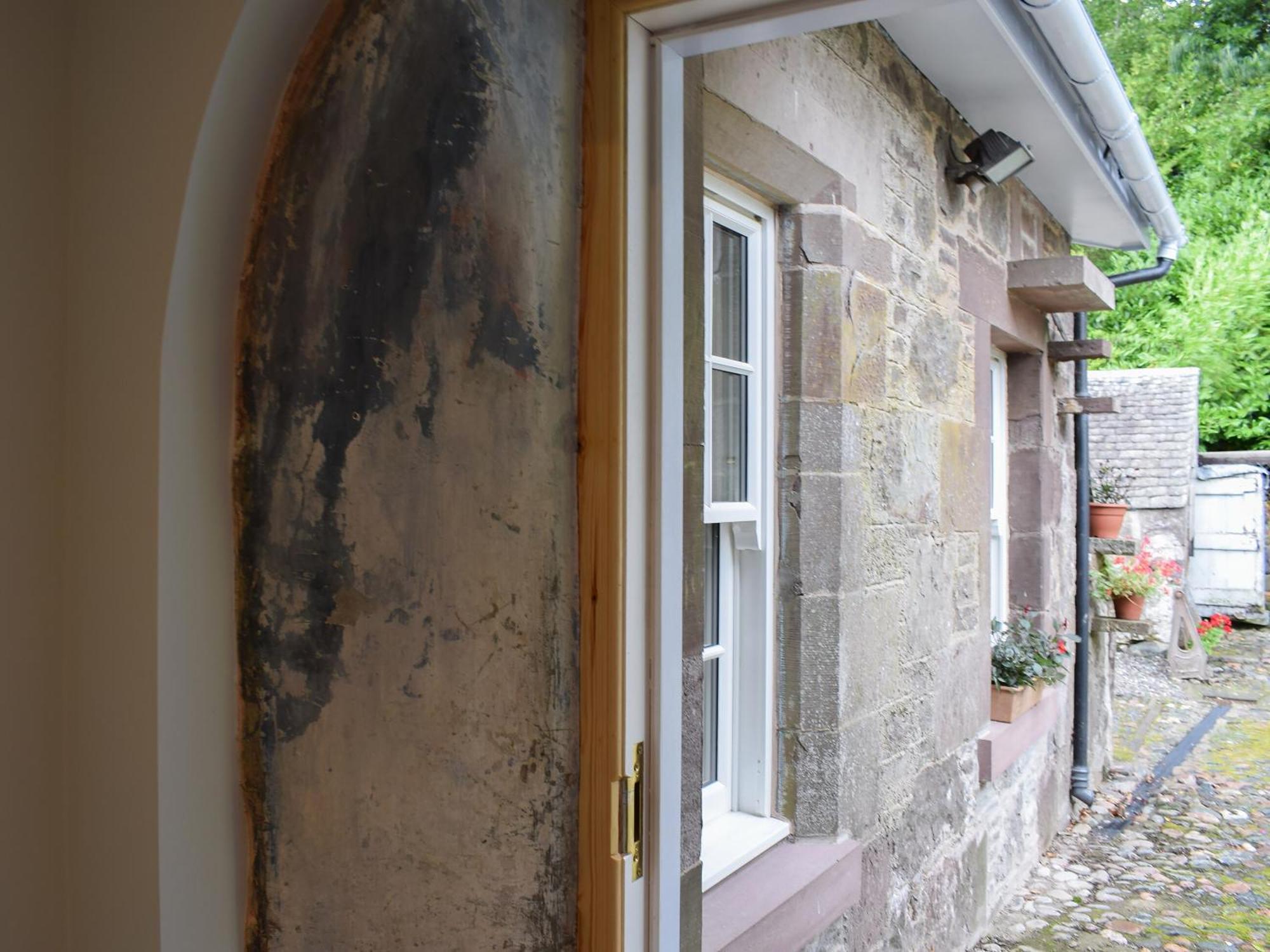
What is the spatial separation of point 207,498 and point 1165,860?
608 cm

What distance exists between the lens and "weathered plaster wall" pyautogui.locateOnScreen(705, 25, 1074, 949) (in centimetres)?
305

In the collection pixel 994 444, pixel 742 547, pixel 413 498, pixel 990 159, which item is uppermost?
pixel 990 159

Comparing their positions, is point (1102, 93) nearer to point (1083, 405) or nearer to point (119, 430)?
point (1083, 405)

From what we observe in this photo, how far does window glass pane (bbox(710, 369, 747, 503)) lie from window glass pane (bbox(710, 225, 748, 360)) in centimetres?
8

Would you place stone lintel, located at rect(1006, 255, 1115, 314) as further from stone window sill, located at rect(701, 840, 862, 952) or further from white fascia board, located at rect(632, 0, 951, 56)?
white fascia board, located at rect(632, 0, 951, 56)

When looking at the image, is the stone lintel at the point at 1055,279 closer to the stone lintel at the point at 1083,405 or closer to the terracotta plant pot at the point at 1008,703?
the stone lintel at the point at 1083,405

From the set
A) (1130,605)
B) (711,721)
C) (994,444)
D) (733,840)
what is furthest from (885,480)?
(1130,605)

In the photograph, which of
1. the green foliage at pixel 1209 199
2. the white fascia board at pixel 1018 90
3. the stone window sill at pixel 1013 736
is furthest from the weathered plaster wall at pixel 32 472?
the green foliage at pixel 1209 199

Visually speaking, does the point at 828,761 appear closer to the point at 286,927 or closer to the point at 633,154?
the point at 286,927

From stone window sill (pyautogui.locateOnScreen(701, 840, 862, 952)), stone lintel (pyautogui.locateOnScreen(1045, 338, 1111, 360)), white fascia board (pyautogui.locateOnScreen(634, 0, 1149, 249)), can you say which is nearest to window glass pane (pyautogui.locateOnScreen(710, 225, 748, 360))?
white fascia board (pyautogui.locateOnScreen(634, 0, 1149, 249))

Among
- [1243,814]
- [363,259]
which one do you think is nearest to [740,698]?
[363,259]

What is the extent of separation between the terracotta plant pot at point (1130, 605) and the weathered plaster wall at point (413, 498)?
710cm

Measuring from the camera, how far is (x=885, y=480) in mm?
3480

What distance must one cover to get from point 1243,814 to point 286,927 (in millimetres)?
7036
